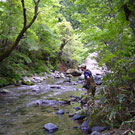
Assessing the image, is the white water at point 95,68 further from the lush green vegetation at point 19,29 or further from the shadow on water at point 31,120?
the lush green vegetation at point 19,29

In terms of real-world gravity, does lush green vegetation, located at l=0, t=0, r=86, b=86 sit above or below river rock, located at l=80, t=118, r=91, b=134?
above

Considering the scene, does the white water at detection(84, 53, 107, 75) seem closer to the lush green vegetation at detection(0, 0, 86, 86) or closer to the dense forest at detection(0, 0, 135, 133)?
the dense forest at detection(0, 0, 135, 133)

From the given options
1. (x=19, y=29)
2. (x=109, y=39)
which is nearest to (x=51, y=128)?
(x=109, y=39)

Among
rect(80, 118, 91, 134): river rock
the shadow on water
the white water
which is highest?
the white water

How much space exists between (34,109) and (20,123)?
144 cm

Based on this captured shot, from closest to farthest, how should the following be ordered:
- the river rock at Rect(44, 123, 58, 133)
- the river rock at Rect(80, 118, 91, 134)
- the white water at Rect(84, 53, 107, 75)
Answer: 1. the river rock at Rect(80, 118, 91, 134)
2. the river rock at Rect(44, 123, 58, 133)
3. the white water at Rect(84, 53, 107, 75)

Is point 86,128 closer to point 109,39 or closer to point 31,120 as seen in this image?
point 31,120

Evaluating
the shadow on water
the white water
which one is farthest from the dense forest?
the shadow on water

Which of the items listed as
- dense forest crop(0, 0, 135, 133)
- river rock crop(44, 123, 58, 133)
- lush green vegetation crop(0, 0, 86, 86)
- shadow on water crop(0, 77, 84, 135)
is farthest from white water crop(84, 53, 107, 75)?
river rock crop(44, 123, 58, 133)

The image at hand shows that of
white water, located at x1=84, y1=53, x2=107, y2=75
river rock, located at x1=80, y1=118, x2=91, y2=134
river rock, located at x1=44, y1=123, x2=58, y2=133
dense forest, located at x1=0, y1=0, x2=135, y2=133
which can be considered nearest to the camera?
dense forest, located at x1=0, y1=0, x2=135, y2=133

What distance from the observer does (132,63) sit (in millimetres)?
3633

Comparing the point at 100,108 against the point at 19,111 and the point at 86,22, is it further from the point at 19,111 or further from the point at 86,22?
the point at 86,22

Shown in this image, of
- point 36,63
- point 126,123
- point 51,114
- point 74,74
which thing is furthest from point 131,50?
point 74,74

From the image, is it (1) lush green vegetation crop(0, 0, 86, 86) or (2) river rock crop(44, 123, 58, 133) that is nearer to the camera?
(2) river rock crop(44, 123, 58, 133)
